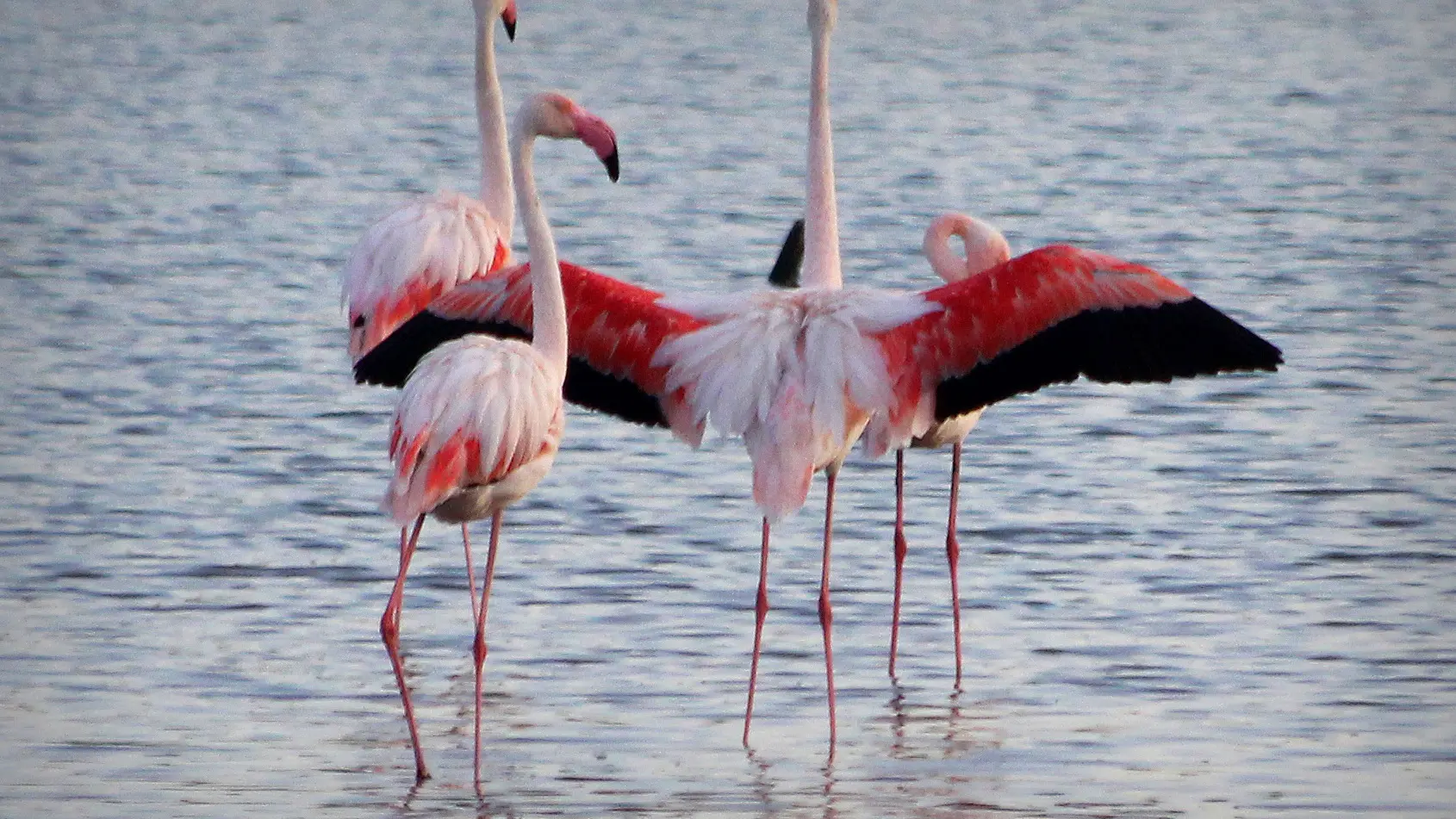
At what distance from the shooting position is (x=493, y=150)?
8758mm

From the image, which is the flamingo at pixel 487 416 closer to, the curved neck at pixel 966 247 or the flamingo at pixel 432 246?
the flamingo at pixel 432 246

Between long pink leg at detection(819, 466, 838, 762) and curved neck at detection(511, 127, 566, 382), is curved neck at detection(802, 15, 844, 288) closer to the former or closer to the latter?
long pink leg at detection(819, 466, 838, 762)

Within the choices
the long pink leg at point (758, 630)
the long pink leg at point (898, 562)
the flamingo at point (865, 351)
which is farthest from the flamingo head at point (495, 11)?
the long pink leg at point (758, 630)

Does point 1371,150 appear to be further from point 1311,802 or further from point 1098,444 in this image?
point 1311,802

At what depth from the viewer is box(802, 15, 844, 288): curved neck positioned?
7.18 m

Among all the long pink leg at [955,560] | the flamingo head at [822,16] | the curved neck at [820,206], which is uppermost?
the flamingo head at [822,16]

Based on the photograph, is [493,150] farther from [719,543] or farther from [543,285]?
[543,285]

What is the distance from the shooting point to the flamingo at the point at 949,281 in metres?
7.30

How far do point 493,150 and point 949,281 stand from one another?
1689 millimetres

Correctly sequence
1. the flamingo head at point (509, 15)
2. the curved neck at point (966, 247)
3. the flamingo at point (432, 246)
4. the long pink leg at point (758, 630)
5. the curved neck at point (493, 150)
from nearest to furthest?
the long pink leg at point (758, 630), the curved neck at point (966, 247), the flamingo at point (432, 246), the curved neck at point (493, 150), the flamingo head at point (509, 15)

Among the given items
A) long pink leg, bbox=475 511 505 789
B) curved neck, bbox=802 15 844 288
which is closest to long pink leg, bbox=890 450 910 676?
curved neck, bbox=802 15 844 288

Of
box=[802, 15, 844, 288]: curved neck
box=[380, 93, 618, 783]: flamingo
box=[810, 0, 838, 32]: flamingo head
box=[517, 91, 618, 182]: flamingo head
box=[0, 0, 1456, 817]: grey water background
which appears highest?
box=[810, 0, 838, 32]: flamingo head

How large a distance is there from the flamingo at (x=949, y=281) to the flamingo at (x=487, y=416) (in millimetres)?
1126

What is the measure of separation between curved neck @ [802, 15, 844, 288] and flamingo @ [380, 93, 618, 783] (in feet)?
2.37
